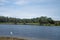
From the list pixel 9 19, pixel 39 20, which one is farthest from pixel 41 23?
pixel 9 19

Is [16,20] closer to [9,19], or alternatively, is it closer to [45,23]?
[9,19]

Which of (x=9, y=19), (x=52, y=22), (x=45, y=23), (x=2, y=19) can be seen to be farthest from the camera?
(x=9, y=19)

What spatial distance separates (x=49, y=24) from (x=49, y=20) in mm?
5605

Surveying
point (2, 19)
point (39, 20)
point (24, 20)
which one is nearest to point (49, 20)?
point (39, 20)

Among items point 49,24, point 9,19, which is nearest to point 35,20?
point 49,24

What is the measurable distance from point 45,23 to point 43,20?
4774 millimetres

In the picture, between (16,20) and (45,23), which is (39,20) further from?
(16,20)

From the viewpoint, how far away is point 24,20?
173 meters

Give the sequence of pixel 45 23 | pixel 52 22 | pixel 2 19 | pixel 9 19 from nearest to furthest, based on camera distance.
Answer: pixel 52 22 < pixel 45 23 < pixel 2 19 < pixel 9 19

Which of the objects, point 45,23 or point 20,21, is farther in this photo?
point 20,21

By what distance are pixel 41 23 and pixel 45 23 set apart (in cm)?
446

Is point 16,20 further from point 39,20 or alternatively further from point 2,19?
point 39,20

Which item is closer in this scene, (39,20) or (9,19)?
(39,20)

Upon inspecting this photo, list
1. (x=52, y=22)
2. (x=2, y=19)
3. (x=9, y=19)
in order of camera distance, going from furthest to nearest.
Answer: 1. (x=9, y=19)
2. (x=2, y=19)
3. (x=52, y=22)
